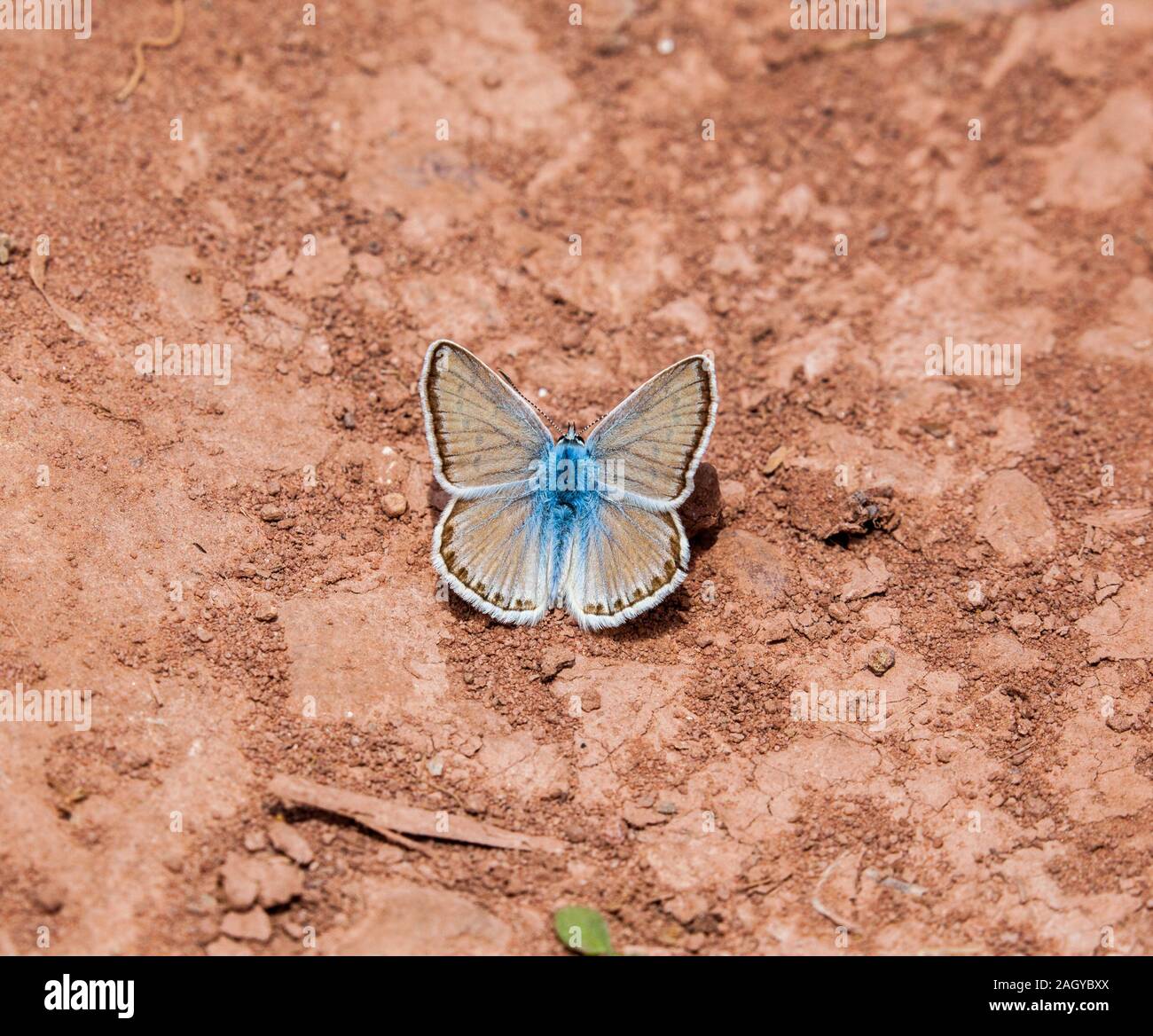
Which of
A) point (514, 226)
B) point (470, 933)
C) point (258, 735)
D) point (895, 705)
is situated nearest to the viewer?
point (470, 933)

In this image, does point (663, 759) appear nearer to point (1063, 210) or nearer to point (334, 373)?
point (334, 373)

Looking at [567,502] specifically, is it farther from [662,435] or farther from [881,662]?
[881,662]

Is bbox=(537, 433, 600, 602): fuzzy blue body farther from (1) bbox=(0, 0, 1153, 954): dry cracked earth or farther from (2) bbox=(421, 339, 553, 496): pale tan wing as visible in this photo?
(1) bbox=(0, 0, 1153, 954): dry cracked earth

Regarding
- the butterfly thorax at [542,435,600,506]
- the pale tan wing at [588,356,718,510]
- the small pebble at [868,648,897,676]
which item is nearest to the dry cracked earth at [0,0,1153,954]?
the small pebble at [868,648,897,676]

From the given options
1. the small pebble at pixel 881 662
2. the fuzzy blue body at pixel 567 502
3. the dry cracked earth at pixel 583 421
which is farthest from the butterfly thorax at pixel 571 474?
the small pebble at pixel 881 662

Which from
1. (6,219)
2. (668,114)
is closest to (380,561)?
(6,219)
